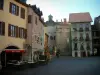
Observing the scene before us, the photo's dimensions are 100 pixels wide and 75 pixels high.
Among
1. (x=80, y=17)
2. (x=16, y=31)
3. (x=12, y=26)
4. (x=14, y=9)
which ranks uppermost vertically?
(x=80, y=17)

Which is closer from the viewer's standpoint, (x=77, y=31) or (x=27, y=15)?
(x=27, y=15)

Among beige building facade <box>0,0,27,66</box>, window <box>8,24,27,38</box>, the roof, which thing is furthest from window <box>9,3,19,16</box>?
the roof

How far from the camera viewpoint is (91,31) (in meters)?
63.2

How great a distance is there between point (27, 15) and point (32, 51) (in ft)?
16.6

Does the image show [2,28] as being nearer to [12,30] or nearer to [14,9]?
[12,30]

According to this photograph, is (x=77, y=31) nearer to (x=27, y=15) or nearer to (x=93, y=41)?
(x=93, y=41)

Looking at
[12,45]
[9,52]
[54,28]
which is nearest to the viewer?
[9,52]

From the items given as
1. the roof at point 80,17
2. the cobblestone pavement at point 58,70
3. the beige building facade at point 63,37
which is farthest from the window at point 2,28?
the beige building facade at point 63,37

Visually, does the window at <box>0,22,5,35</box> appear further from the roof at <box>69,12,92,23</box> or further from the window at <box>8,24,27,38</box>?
the roof at <box>69,12,92,23</box>

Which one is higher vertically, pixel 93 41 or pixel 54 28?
pixel 54 28

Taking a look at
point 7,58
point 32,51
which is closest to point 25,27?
point 32,51

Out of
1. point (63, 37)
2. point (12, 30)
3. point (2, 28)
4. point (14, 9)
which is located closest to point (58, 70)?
point (2, 28)

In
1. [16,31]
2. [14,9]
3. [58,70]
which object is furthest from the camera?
[16,31]

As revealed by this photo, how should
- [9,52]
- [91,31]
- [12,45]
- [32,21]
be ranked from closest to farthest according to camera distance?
[9,52], [12,45], [32,21], [91,31]
